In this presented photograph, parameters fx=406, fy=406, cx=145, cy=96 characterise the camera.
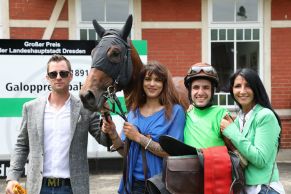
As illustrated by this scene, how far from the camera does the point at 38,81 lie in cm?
729

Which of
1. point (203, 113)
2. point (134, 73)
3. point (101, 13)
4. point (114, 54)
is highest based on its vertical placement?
point (101, 13)

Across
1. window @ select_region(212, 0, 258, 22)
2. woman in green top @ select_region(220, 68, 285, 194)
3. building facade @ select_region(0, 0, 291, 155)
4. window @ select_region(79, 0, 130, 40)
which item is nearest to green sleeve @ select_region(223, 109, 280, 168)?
woman in green top @ select_region(220, 68, 285, 194)

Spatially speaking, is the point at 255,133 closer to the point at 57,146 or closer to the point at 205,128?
the point at 205,128

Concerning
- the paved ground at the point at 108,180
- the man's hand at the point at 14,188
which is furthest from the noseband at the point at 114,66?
the paved ground at the point at 108,180

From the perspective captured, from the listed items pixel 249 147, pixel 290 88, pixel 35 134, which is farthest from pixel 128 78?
pixel 290 88

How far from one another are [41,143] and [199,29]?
7.26 meters

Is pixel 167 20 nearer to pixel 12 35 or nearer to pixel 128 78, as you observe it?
pixel 12 35

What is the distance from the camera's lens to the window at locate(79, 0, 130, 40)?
9430mm

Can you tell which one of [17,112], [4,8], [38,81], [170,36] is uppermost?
[4,8]

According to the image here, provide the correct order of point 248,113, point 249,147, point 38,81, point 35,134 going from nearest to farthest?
point 249,147 < point 248,113 < point 35,134 < point 38,81

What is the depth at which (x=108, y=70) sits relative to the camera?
2.70 m

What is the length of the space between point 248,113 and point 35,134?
4.80 ft

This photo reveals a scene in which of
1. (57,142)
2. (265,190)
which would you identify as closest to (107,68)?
(57,142)

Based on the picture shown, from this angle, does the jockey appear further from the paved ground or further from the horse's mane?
the paved ground
